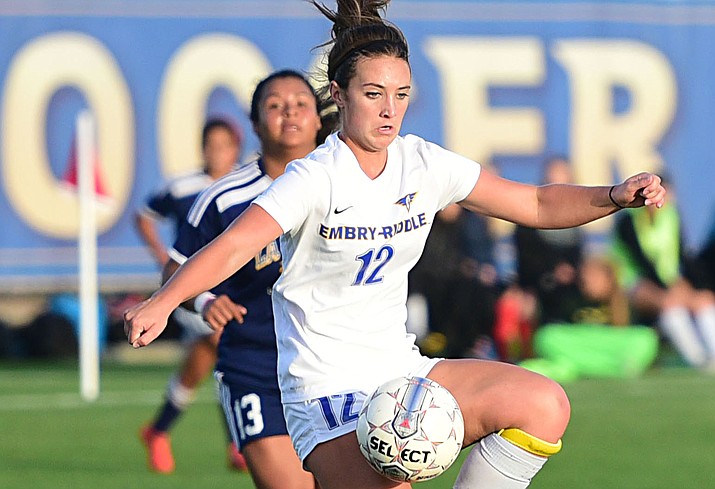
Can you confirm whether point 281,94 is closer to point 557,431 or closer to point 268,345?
point 268,345

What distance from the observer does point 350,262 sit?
206 inches

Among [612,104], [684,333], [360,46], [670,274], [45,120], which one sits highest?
[360,46]

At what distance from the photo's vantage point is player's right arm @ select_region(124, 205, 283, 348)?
464cm

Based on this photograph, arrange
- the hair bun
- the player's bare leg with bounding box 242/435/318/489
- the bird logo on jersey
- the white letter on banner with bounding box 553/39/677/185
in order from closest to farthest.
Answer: the bird logo on jersey
the hair bun
the player's bare leg with bounding box 242/435/318/489
the white letter on banner with bounding box 553/39/677/185

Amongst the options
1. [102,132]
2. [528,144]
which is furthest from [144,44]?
[528,144]

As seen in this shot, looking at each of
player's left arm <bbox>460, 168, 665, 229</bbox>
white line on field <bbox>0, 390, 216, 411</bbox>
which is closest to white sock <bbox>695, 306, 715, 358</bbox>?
white line on field <bbox>0, 390, 216, 411</bbox>

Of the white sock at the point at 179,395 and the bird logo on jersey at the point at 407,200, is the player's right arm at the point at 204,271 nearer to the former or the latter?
the bird logo on jersey at the point at 407,200

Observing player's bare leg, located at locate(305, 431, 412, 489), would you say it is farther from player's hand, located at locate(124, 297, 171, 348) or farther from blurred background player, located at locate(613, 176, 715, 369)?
blurred background player, located at locate(613, 176, 715, 369)

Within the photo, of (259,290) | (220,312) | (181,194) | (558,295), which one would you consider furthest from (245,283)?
(558,295)

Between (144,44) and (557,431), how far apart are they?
13636mm

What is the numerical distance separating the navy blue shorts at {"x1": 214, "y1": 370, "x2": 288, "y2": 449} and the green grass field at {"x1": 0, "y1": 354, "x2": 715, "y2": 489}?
262cm

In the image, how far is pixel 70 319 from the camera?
1778cm

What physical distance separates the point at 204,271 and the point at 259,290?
169 cm

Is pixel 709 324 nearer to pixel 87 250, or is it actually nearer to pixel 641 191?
pixel 87 250
